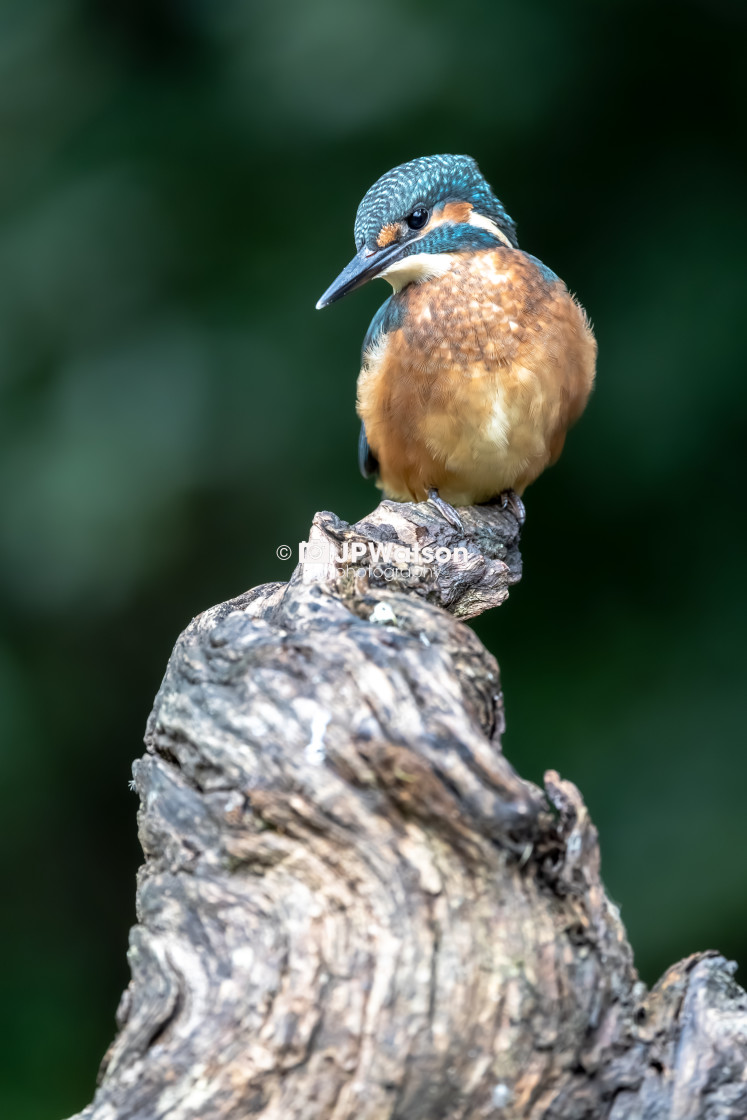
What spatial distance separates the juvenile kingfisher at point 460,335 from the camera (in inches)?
93.5

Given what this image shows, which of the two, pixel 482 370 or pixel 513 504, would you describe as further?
pixel 513 504

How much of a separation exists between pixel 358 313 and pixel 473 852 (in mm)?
2174

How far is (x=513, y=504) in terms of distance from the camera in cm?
272

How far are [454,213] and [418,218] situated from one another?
0.47 feet

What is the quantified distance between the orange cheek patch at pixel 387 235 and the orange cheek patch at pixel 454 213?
152mm

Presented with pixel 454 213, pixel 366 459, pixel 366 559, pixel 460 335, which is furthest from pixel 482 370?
pixel 366 559

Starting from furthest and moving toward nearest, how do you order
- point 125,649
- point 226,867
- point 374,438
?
point 125,649 < point 374,438 < point 226,867

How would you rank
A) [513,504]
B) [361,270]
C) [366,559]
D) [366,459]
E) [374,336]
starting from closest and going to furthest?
[366,559]
[361,270]
[374,336]
[513,504]
[366,459]

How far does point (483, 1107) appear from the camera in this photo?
3.38 ft

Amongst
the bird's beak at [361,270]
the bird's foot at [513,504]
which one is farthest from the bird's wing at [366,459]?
the bird's beak at [361,270]

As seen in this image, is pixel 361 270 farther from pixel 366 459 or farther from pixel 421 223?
pixel 366 459

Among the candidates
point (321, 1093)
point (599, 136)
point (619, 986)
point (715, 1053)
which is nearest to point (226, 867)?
point (321, 1093)

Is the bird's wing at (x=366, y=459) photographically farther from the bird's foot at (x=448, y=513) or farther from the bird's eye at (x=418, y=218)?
the bird's eye at (x=418, y=218)

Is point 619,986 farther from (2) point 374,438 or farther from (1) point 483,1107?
(2) point 374,438
